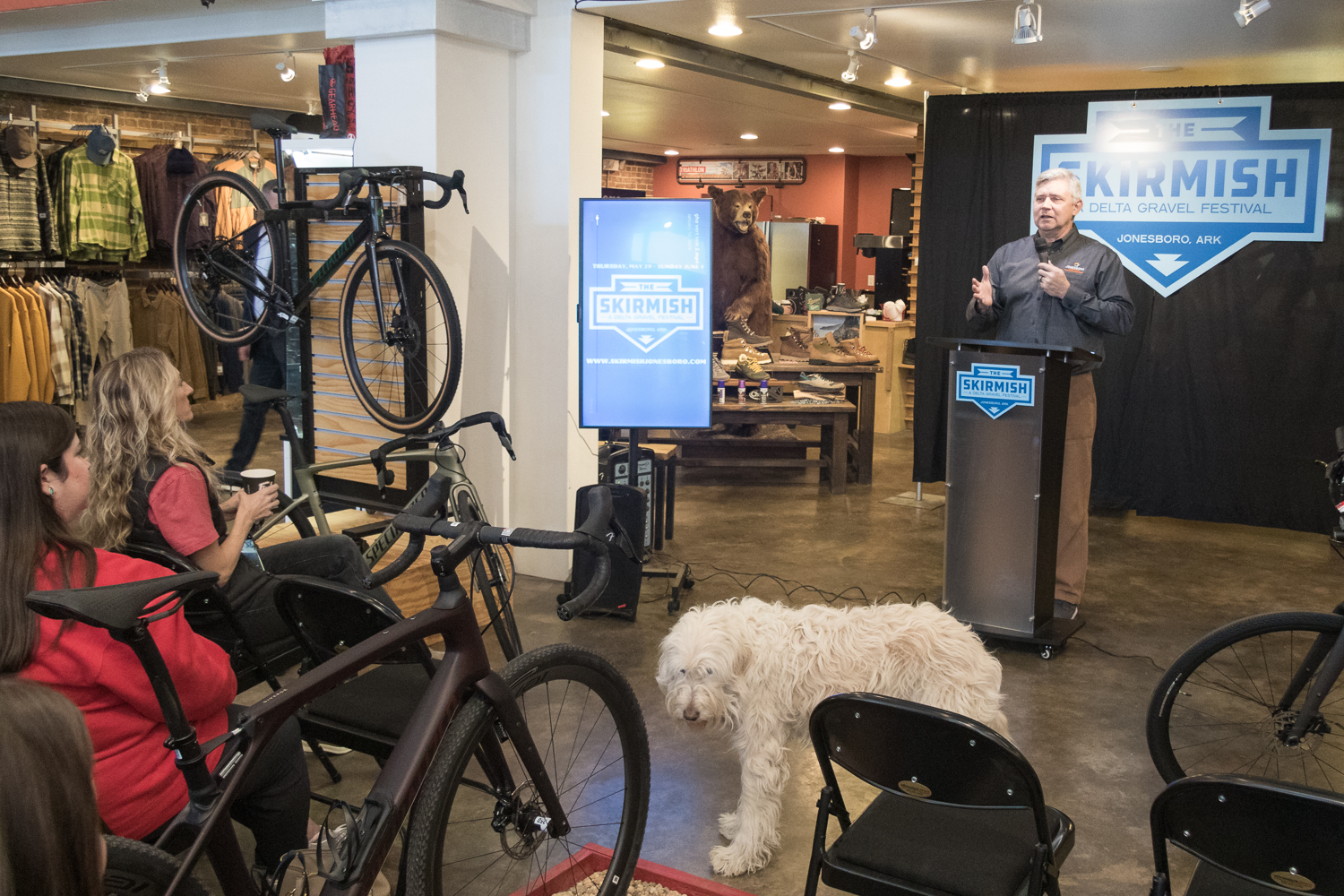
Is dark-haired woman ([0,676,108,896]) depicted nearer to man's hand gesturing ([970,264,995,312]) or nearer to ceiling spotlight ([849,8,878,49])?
man's hand gesturing ([970,264,995,312])

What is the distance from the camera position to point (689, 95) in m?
8.96

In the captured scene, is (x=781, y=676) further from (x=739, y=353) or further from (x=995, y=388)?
(x=739, y=353)

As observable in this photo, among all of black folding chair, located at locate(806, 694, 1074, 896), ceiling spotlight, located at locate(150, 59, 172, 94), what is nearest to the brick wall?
ceiling spotlight, located at locate(150, 59, 172, 94)

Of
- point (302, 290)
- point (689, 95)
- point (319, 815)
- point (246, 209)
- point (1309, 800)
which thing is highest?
point (689, 95)

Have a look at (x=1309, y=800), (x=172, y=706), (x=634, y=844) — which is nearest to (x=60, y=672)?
(x=172, y=706)

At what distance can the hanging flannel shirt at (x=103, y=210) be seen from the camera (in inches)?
325

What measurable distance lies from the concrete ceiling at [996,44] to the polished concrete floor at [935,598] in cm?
274

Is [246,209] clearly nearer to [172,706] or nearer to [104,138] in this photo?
[104,138]

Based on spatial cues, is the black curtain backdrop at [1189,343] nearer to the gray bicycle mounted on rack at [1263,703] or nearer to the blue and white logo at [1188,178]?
the blue and white logo at [1188,178]

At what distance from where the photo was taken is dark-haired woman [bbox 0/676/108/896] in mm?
1145

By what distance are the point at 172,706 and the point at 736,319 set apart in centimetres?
783

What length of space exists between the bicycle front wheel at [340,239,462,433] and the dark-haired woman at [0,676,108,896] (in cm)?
332

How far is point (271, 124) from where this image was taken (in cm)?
488

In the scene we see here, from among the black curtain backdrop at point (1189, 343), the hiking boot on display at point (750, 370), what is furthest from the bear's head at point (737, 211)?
the black curtain backdrop at point (1189, 343)
